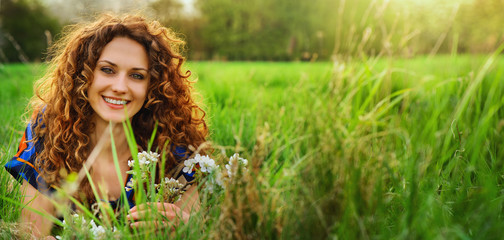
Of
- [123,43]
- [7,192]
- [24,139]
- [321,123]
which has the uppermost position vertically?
[123,43]

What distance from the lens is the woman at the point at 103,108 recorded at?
7.40 feet

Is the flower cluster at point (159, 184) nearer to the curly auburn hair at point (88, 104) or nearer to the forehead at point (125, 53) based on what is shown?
the curly auburn hair at point (88, 104)

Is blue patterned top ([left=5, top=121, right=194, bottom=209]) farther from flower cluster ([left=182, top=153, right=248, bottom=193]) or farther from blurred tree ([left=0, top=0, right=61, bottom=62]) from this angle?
blurred tree ([left=0, top=0, right=61, bottom=62])

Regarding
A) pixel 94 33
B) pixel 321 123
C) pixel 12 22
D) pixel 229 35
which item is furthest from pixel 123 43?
pixel 229 35

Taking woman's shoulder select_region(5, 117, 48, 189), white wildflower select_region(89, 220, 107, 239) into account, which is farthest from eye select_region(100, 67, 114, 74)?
white wildflower select_region(89, 220, 107, 239)

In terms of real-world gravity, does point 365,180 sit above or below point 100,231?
above

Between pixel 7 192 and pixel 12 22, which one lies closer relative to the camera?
pixel 7 192

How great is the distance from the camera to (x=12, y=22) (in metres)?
20.8

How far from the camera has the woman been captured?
2.26 meters

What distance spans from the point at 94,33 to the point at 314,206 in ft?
5.78

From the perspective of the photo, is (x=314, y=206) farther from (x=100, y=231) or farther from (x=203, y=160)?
(x=100, y=231)

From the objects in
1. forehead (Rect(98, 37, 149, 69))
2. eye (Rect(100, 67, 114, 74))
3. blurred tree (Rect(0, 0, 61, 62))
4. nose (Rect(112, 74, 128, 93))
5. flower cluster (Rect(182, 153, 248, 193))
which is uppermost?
blurred tree (Rect(0, 0, 61, 62))

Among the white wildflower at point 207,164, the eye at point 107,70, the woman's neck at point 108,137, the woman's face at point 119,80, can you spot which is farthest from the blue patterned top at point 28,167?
the white wildflower at point 207,164

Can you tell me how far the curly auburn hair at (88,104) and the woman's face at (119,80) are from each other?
49 mm
